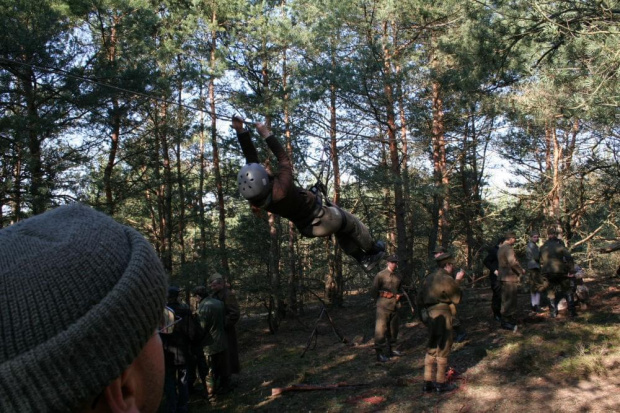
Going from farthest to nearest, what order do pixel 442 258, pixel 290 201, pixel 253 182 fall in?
pixel 442 258 → pixel 290 201 → pixel 253 182

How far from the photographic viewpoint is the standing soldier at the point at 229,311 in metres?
8.33

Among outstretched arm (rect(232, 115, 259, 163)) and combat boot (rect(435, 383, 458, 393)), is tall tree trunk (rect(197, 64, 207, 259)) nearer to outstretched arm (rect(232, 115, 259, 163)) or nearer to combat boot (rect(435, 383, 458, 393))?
combat boot (rect(435, 383, 458, 393))

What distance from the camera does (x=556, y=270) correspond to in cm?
1071

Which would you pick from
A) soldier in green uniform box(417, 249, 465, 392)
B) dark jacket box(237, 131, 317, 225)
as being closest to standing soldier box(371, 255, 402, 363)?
soldier in green uniform box(417, 249, 465, 392)

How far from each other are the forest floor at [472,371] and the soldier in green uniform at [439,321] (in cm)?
28

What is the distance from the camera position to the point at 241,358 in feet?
41.4

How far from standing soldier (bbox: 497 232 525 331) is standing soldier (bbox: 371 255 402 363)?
7.76 ft

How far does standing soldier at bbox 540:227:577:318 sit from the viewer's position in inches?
421

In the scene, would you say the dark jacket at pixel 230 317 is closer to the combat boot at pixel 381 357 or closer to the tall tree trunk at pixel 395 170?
the combat boot at pixel 381 357

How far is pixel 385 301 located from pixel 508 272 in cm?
279

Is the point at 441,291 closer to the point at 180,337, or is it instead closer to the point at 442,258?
the point at 442,258

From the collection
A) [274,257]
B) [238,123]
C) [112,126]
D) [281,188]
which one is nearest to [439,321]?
[281,188]

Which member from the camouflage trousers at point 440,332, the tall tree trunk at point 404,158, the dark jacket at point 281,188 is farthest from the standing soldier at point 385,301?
the dark jacket at point 281,188

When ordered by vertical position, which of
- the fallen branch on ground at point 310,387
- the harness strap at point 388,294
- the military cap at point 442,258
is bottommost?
the fallen branch on ground at point 310,387
